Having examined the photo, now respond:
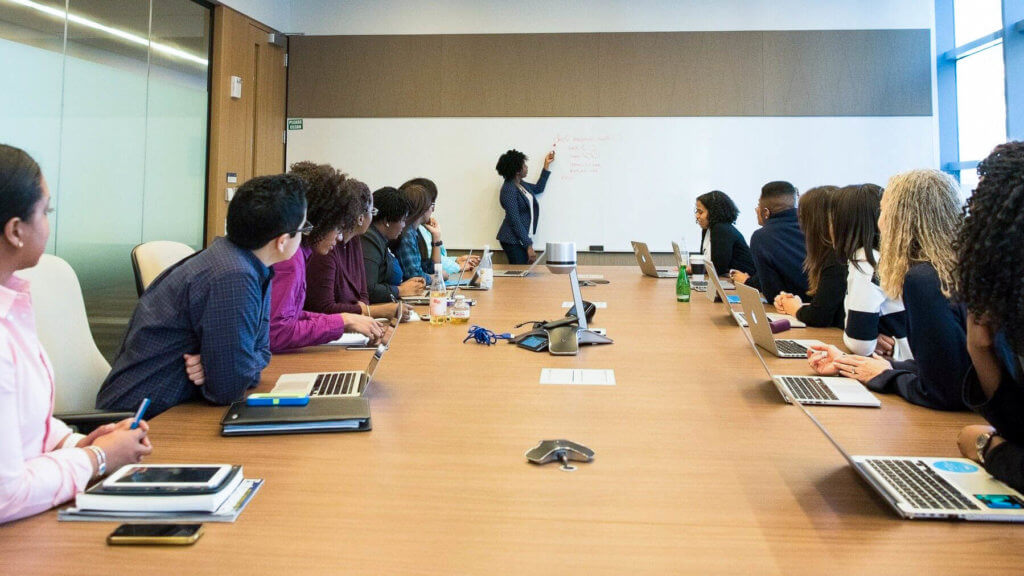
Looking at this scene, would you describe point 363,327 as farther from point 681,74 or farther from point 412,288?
point 681,74

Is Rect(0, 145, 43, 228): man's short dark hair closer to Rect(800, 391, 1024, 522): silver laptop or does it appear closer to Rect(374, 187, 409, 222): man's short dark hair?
Rect(800, 391, 1024, 522): silver laptop

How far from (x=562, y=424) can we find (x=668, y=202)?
5.70 metres

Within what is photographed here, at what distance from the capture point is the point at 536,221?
715 cm

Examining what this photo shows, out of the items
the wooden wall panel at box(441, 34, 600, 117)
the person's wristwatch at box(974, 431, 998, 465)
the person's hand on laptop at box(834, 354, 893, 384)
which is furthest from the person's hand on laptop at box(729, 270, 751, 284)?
the person's wristwatch at box(974, 431, 998, 465)

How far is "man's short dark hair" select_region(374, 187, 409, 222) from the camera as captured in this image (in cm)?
383

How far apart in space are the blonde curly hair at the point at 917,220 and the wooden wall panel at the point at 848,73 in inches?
204

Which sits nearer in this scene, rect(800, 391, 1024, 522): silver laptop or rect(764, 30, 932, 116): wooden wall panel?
rect(800, 391, 1024, 522): silver laptop

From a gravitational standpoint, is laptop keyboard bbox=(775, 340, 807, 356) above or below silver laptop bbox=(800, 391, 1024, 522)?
below

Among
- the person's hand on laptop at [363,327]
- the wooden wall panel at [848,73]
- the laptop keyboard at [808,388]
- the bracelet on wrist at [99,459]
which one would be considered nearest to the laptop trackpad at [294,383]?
the person's hand on laptop at [363,327]

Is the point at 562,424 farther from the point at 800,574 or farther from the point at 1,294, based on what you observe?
the point at 1,294

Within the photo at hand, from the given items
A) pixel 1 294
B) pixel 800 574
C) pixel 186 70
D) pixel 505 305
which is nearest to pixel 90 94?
pixel 186 70

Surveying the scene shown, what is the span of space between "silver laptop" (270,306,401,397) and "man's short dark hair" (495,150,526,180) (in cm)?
503

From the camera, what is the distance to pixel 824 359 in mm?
2156

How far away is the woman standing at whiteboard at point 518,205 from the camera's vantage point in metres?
6.90
